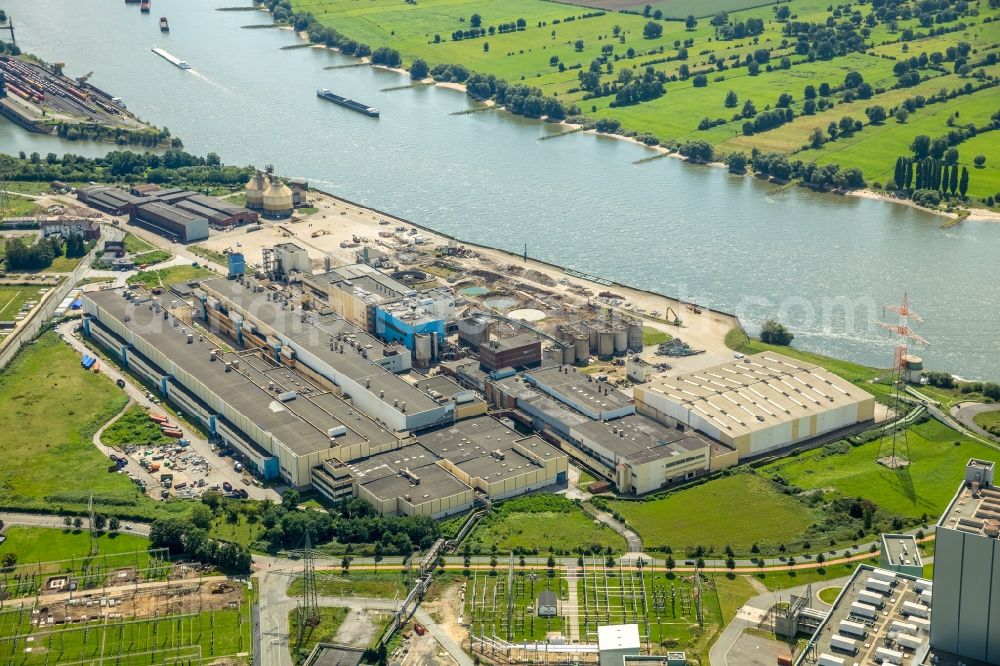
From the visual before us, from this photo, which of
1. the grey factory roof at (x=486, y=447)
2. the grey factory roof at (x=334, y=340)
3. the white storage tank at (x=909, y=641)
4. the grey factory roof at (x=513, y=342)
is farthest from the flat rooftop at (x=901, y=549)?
the grey factory roof at (x=513, y=342)

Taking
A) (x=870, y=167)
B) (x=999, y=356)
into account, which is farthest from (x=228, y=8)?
(x=999, y=356)

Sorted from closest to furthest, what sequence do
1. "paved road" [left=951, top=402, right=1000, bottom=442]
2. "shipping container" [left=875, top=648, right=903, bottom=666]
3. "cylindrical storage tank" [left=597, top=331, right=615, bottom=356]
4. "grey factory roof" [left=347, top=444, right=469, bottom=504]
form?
"shipping container" [left=875, top=648, right=903, bottom=666], "grey factory roof" [left=347, top=444, right=469, bottom=504], "paved road" [left=951, top=402, right=1000, bottom=442], "cylindrical storage tank" [left=597, top=331, right=615, bottom=356]

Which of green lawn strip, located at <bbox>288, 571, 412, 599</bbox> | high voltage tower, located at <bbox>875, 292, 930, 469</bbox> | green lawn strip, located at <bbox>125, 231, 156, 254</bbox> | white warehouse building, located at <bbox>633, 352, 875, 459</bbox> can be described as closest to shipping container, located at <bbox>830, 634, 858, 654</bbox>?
green lawn strip, located at <bbox>288, 571, 412, 599</bbox>

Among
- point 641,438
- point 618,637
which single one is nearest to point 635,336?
point 641,438

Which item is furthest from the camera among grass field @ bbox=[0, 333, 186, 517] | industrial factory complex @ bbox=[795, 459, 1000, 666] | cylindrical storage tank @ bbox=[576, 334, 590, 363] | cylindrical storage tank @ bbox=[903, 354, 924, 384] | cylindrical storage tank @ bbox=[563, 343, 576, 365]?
cylindrical storage tank @ bbox=[576, 334, 590, 363]

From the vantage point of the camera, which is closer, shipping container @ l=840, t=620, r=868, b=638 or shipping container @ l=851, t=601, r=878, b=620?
shipping container @ l=840, t=620, r=868, b=638

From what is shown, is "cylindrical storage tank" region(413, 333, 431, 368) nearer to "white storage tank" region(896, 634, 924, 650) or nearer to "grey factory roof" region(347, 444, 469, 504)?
"grey factory roof" region(347, 444, 469, 504)

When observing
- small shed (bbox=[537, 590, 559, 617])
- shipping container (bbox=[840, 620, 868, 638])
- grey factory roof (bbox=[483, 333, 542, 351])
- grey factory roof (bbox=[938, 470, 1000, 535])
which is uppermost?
grey factory roof (bbox=[938, 470, 1000, 535])

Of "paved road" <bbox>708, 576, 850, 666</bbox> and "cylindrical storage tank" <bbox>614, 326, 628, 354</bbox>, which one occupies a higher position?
"cylindrical storage tank" <bbox>614, 326, 628, 354</bbox>
